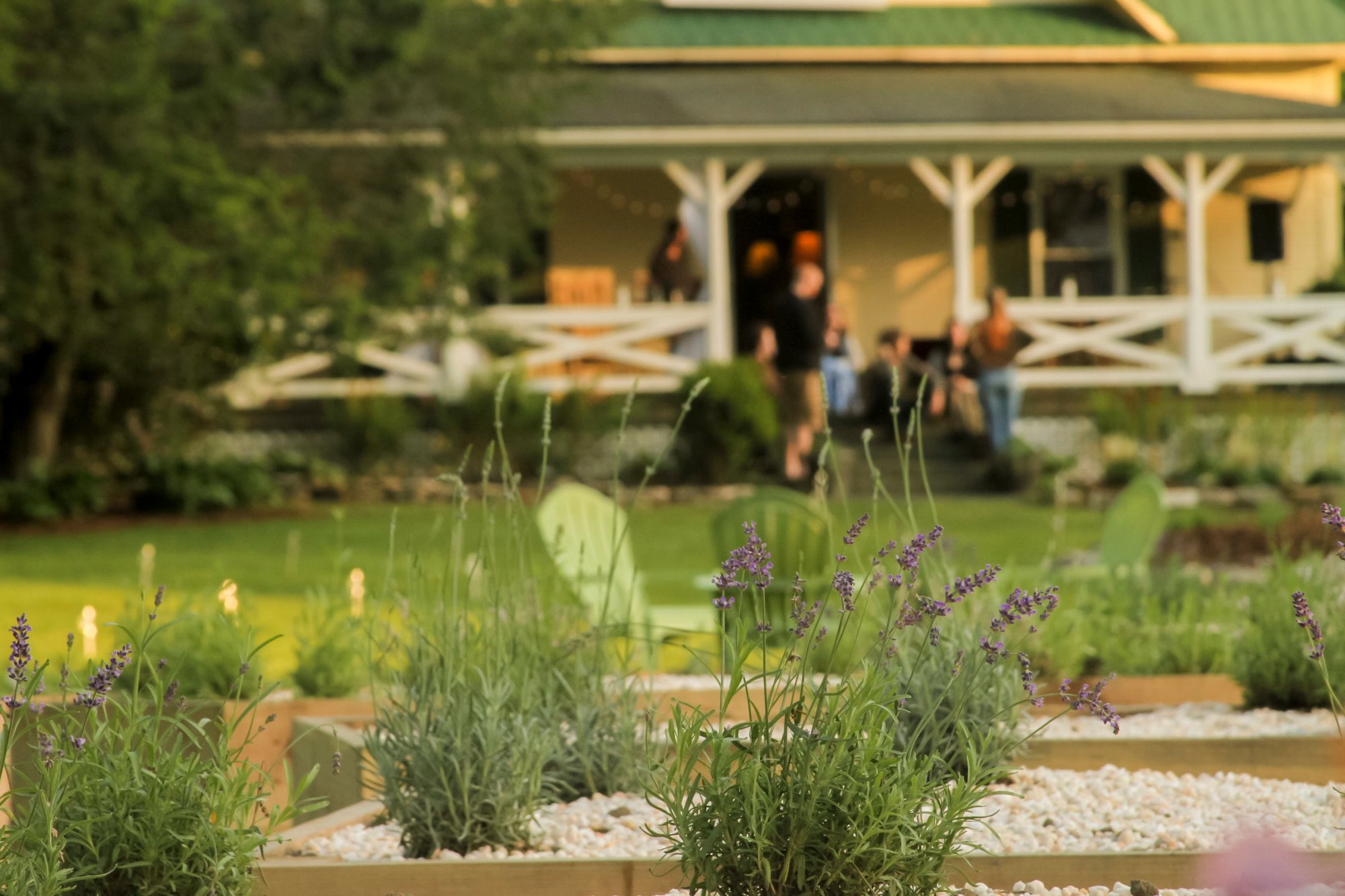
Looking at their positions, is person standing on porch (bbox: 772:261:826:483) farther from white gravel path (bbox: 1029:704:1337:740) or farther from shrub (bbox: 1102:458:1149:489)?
white gravel path (bbox: 1029:704:1337:740)

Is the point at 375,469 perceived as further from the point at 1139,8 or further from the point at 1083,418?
the point at 1139,8

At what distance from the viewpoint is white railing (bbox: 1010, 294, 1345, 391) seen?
16.7 meters

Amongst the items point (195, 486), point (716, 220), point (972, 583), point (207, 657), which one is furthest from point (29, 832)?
point (716, 220)

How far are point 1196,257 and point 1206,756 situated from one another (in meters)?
14.5

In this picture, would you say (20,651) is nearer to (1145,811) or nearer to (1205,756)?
(1145,811)

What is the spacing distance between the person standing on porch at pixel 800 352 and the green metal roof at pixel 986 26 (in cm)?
682

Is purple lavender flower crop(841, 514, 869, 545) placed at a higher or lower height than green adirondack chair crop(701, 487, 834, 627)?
higher

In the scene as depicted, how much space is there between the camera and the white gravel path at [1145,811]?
10.1 feet

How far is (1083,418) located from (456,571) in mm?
14344

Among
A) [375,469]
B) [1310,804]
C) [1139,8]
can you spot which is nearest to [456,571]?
[1310,804]

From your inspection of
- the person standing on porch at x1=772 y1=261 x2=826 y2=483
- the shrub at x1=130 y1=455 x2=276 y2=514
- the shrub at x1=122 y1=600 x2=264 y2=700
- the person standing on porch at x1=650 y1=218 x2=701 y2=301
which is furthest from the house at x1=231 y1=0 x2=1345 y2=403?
the shrub at x1=122 y1=600 x2=264 y2=700

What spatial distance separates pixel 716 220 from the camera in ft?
55.1

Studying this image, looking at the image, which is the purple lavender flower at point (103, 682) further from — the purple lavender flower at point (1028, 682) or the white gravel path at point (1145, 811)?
the white gravel path at point (1145, 811)

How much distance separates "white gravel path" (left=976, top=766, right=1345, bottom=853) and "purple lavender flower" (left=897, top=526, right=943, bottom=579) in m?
0.70
